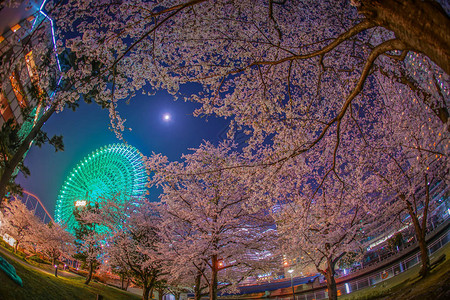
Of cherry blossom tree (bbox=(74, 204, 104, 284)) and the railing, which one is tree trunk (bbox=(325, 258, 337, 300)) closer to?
the railing

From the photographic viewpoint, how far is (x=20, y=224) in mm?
27250

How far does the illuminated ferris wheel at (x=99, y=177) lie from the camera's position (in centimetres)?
3212

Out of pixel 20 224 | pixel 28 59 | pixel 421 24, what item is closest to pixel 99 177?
pixel 20 224

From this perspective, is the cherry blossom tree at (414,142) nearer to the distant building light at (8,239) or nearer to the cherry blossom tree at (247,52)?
the cherry blossom tree at (247,52)

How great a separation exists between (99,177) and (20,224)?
388 inches

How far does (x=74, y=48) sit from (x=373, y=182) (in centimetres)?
1171

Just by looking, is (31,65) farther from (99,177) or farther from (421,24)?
(99,177)

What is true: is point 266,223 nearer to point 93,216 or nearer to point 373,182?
point 373,182

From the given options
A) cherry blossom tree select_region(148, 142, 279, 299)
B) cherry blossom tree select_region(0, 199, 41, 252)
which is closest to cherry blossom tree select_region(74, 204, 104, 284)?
cherry blossom tree select_region(0, 199, 41, 252)

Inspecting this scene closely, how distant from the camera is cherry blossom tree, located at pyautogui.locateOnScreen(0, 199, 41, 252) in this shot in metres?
26.6

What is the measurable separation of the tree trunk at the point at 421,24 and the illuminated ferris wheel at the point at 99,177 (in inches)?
1275

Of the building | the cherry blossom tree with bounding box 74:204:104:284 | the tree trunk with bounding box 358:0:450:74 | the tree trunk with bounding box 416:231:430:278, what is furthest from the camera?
the cherry blossom tree with bounding box 74:204:104:284

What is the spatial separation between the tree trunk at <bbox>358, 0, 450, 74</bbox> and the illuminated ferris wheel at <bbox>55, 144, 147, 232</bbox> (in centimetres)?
3240

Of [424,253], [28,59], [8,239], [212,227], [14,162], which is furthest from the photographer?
[8,239]
